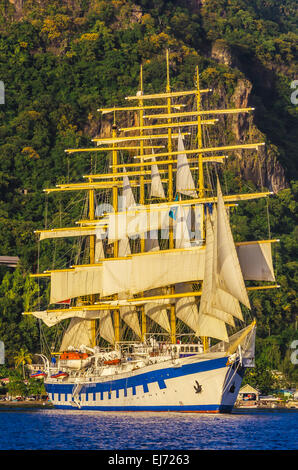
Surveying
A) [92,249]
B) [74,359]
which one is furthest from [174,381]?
[92,249]

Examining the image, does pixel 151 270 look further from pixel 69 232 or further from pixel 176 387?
pixel 69 232

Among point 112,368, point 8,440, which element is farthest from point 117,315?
point 8,440

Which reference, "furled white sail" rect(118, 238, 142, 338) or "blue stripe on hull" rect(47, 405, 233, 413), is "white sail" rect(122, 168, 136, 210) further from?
"blue stripe on hull" rect(47, 405, 233, 413)

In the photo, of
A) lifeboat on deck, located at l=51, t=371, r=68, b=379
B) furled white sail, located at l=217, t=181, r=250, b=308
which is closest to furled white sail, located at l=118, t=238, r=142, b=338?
lifeboat on deck, located at l=51, t=371, r=68, b=379

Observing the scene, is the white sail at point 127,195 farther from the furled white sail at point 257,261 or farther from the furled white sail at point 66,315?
the furled white sail at point 257,261

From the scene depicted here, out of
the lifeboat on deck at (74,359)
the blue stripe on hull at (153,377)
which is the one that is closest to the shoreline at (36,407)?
the lifeboat on deck at (74,359)

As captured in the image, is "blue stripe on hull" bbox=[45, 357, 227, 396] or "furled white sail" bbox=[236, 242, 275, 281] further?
"furled white sail" bbox=[236, 242, 275, 281]
